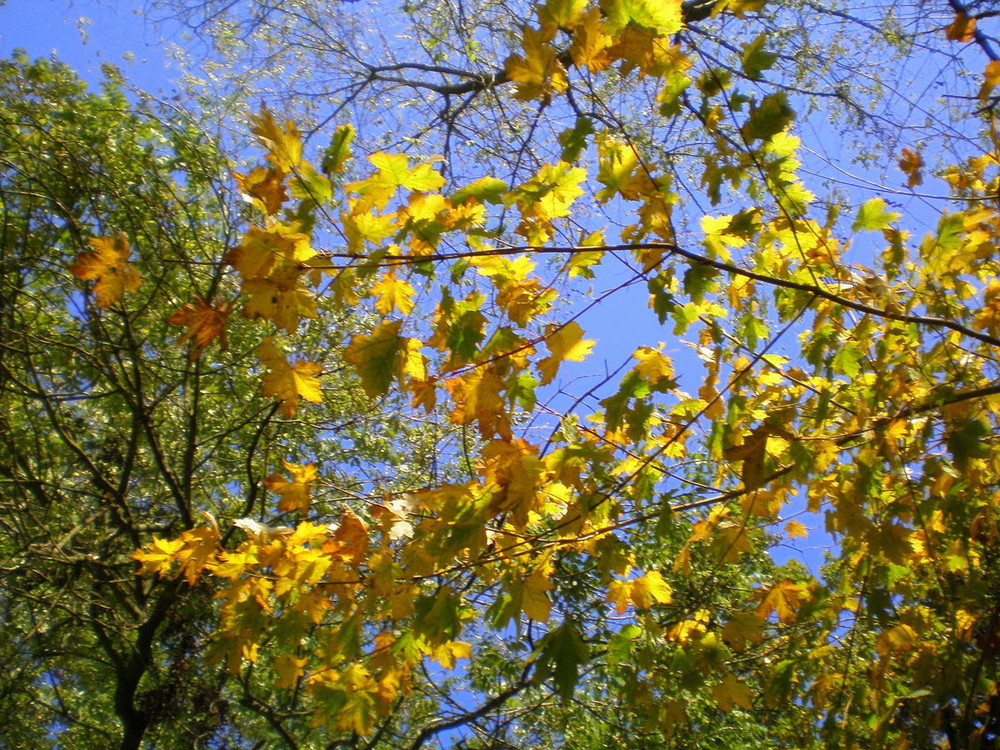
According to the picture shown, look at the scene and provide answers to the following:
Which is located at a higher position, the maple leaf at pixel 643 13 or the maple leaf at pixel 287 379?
the maple leaf at pixel 643 13

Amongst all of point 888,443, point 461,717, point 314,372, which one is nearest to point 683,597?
point 461,717

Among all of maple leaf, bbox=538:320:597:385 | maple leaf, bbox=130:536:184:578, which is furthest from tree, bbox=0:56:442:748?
maple leaf, bbox=538:320:597:385

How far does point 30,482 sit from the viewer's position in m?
4.97

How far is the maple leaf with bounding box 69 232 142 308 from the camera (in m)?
2.07

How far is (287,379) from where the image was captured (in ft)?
6.77

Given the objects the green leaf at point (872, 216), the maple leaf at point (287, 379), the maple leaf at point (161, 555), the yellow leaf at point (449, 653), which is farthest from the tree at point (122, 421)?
the green leaf at point (872, 216)

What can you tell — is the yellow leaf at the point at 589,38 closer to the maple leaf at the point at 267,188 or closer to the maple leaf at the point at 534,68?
the maple leaf at the point at 534,68

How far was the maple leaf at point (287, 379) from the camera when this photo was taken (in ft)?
6.68

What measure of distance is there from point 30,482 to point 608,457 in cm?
420

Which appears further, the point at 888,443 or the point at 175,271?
the point at 175,271

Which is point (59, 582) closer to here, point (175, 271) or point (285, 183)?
point (175, 271)

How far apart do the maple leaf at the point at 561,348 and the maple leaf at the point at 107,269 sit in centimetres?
106

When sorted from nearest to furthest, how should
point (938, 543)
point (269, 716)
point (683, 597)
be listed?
point (938, 543), point (683, 597), point (269, 716)

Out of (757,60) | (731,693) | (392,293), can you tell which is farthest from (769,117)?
(731,693)
